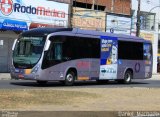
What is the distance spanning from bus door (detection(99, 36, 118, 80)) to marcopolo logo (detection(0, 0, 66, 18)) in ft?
33.5

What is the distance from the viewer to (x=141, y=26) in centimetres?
5588

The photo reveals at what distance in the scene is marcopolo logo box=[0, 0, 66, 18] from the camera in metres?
38.2

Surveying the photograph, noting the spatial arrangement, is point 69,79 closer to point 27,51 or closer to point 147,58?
point 27,51

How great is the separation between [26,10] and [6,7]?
2.31 m

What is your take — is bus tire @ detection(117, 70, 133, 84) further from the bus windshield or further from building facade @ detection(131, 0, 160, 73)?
building facade @ detection(131, 0, 160, 73)

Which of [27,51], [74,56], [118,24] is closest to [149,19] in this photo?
[118,24]

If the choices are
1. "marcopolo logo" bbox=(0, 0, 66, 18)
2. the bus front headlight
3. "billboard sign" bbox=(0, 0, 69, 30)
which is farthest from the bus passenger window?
"marcopolo logo" bbox=(0, 0, 66, 18)

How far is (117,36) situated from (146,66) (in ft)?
12.9

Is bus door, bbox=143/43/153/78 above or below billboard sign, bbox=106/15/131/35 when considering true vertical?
below

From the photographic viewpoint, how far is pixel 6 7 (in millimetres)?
38312

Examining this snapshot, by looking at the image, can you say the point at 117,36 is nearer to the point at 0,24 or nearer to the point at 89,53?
the point at 89,53

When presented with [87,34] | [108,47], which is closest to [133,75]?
[108,47]

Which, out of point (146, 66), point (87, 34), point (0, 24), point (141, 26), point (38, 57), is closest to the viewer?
point (38, 57)

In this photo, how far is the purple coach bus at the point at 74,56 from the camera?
26.7 meters
